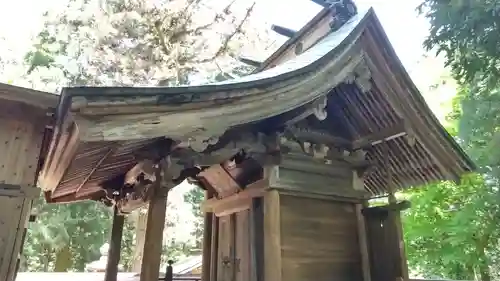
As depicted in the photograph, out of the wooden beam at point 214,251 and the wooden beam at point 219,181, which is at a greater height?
the wooden beam at point 219,181

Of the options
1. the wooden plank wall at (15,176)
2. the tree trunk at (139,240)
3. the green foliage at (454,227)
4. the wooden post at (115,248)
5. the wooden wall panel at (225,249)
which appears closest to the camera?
the wooden plank wall at (15,176)

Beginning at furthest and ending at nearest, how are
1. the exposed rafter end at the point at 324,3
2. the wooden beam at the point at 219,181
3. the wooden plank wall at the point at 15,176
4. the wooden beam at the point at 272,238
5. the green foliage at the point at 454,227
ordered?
the green foliage at the point at 454,227
the exposed rafter end at the point at 324,3
the wooden beam at the point at 219,181
the wooden beam at the point at 272,238
the wooden plank wall at the point at 15,176

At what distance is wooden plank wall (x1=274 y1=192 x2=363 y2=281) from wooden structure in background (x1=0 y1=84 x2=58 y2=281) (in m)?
3.00

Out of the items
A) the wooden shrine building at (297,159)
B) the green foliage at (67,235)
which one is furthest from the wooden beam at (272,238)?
the green foliage at (67,235)

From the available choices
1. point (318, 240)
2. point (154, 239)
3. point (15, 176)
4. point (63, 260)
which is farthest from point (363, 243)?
point (63, 260)

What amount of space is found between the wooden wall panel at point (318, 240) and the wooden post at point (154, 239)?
5.48ft

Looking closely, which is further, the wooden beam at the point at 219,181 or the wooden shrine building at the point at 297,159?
the wooden beam at the point at 219,181

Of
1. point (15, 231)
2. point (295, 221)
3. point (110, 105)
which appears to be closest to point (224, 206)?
point (295, 221)

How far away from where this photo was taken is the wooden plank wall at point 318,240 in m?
5.10

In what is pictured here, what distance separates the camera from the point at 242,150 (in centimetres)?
505

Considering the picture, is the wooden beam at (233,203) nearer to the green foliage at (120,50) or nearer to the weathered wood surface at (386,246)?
the weathered wood surface at (386,246)

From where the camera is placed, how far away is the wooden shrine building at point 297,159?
13.3ft

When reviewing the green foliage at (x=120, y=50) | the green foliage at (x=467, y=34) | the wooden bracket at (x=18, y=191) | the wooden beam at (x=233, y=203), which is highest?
the green foliage at (x=120, y=50)

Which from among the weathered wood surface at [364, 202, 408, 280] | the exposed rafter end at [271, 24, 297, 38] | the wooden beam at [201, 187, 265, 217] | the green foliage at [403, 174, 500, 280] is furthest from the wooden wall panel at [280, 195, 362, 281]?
the green foliage at [403, 174, 500, 280]
